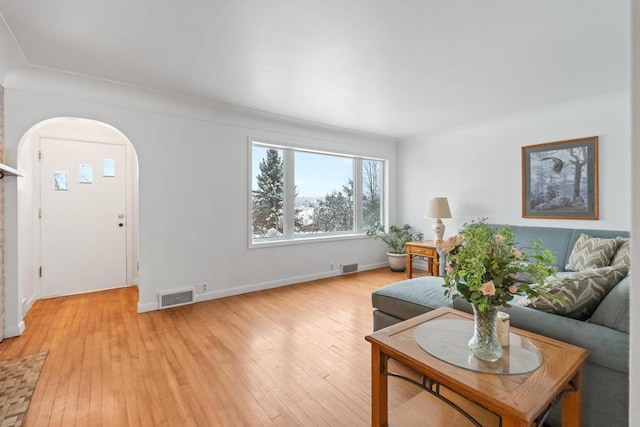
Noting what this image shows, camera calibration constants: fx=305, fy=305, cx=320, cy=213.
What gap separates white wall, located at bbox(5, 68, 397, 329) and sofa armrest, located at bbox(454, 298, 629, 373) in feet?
10.2

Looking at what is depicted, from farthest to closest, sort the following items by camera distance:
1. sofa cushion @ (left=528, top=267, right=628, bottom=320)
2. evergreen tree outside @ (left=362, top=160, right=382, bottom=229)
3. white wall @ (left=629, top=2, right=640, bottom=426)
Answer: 1. evergreen tree outside @ (left=362, top=160, right=382, bottom=229)
2. sofa cushion @ (left=528, top=267, right=628, bottom=320)
3. white wall @ (left=629, top=2, right=640, bottom=426)

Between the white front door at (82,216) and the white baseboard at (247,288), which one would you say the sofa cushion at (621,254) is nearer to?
the white baseboard at (247,288)

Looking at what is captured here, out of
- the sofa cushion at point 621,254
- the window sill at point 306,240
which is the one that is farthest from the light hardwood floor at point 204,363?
the sofa cushion at point 621,254

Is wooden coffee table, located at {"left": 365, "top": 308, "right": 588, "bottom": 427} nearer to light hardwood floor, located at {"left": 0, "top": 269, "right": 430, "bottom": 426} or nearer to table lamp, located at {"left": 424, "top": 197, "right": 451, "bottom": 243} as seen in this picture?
light hardwood floor, located at {"left": 0, "top": 269, "right": 430, "bottom": 426}

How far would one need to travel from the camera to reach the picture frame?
11.6ft

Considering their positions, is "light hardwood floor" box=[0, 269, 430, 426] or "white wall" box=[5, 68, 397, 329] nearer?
"light hardwood floor" box=[0, 269, 430, 426]

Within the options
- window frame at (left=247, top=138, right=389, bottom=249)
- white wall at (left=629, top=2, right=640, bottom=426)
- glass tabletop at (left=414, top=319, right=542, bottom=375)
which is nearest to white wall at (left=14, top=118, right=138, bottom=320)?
window frame at (left=247, top=138, right=389, bottom=249)

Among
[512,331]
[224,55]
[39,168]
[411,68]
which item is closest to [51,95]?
[39,168]

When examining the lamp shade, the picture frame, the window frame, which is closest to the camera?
the picture frame

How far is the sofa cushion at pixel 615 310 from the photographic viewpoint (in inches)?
55.4

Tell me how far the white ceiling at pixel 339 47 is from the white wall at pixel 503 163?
0.34 meters

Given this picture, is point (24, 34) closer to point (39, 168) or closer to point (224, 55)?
point (224, 55)

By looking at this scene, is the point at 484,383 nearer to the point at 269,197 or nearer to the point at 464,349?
the point at 464,349

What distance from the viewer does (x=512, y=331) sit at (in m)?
1.61
